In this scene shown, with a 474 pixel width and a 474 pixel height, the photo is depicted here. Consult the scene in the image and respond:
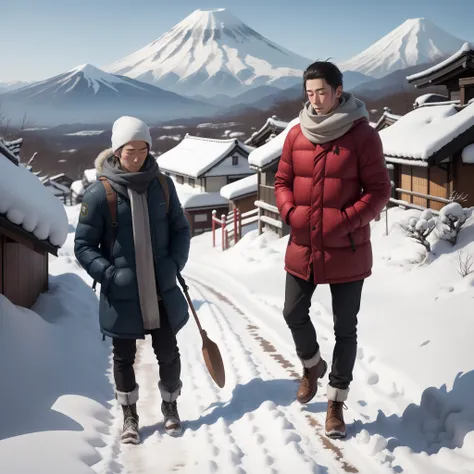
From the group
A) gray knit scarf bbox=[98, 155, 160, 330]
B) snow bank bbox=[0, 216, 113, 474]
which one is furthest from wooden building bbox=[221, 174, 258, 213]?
gray knit scarf bbox=[98, 155, 160, 330]

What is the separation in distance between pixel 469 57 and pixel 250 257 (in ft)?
24.5

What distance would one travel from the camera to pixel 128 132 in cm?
375

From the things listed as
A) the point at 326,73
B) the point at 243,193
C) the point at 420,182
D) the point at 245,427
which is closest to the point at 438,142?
the point at 420,182

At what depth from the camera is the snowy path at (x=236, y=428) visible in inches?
139

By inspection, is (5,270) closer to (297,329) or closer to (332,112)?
(297,329)

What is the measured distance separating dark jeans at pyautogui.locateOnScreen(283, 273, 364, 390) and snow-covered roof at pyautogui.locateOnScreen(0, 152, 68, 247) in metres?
3.03

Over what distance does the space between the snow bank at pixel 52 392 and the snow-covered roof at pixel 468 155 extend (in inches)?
384

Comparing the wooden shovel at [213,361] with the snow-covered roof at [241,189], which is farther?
the snow-covered roof at [241,189]

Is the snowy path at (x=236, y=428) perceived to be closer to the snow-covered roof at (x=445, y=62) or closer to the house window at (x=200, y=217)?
the snow-covered roof at (x=445, y=62)

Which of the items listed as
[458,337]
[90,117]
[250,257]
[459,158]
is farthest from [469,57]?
[90,117]

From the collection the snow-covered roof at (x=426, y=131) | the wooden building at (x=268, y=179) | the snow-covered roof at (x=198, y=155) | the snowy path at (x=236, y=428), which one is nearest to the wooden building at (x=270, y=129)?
the wooden building at (x=268, y=179)

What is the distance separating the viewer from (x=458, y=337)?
513 cm

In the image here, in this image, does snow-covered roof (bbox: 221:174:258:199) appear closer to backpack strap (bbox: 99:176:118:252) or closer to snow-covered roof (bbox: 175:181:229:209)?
snow-covered roof (bbox: 175:181:229:209)

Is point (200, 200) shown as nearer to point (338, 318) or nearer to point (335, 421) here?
point (338, 318)
